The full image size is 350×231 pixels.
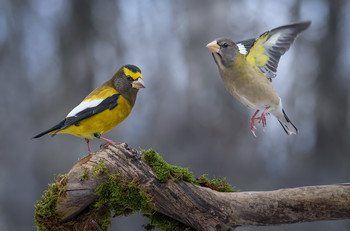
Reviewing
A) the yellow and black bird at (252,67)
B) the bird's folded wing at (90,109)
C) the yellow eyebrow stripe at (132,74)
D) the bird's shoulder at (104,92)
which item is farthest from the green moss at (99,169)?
the yellow and black bird at (252,67)

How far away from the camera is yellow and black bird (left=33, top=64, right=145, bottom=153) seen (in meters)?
1.94

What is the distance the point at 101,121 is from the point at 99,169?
282 mm

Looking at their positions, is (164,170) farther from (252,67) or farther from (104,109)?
(252,67)

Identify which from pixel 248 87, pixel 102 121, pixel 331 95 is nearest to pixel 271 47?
pixel 248 87

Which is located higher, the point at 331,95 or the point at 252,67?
the point at 331,95

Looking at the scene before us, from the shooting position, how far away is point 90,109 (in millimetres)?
1956

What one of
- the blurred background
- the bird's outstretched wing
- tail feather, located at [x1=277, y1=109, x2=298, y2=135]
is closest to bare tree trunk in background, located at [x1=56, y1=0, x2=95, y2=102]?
the blurred background

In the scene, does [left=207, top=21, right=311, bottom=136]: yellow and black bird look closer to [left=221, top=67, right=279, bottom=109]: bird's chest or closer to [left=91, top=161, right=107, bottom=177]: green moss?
[left=221, top=67, right=279, bottom=109]: bird's chest

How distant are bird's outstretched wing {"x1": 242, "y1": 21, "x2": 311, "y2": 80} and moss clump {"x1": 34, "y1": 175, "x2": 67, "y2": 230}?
3.94 feet

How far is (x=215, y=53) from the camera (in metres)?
1.91

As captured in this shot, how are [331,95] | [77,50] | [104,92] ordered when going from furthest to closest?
[77,50] < [331,95] < [104,92]

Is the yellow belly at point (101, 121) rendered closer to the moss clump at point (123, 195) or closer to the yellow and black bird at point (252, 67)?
the moss clump at point (123, 195)

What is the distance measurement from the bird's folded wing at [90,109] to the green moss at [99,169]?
0.27m

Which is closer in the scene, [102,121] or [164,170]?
[164,170]
